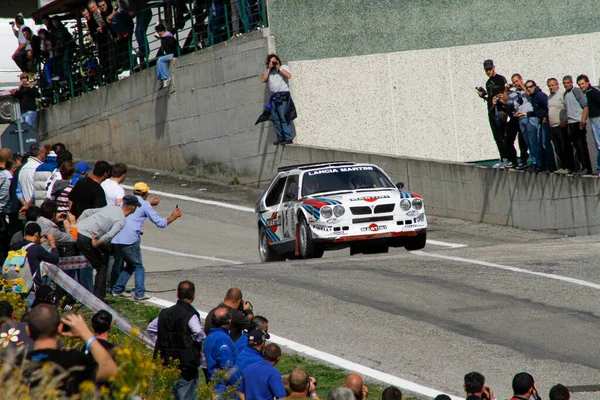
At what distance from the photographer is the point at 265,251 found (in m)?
20.0

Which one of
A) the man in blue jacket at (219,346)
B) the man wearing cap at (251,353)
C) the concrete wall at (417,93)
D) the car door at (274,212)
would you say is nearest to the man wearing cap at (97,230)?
the man in blue jacket at (219,346)

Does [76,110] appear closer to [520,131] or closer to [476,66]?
[476,66]

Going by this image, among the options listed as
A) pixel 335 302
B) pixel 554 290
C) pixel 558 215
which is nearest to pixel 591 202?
pixel 558 215

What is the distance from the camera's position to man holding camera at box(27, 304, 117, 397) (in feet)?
20.3

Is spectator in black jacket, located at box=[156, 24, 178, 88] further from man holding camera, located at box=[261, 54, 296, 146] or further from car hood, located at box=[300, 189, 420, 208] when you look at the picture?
car hood, located at box=[300, 189, 420, 208]

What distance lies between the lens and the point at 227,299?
33.0 ft

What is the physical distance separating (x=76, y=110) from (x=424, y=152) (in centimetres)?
1076

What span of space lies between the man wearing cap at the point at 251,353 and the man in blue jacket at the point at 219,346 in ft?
1.10

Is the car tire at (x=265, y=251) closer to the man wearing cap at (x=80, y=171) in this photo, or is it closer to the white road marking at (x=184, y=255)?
the white road marking at (x=184, y=255)

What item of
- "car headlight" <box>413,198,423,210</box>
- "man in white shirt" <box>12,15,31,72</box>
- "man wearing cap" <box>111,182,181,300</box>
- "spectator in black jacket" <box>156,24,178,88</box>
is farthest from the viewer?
"man in white shirt" <box>12,15,31,72</box>

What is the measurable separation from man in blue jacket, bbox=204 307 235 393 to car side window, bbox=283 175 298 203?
9.45 m

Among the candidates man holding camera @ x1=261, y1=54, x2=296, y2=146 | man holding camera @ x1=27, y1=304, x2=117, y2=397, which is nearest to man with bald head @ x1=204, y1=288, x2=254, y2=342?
man holding camera @ x1=27, y1=304, x2=117, y2=397

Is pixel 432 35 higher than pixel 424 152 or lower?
higher

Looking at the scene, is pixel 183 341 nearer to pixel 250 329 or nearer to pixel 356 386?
pixel 250 329
